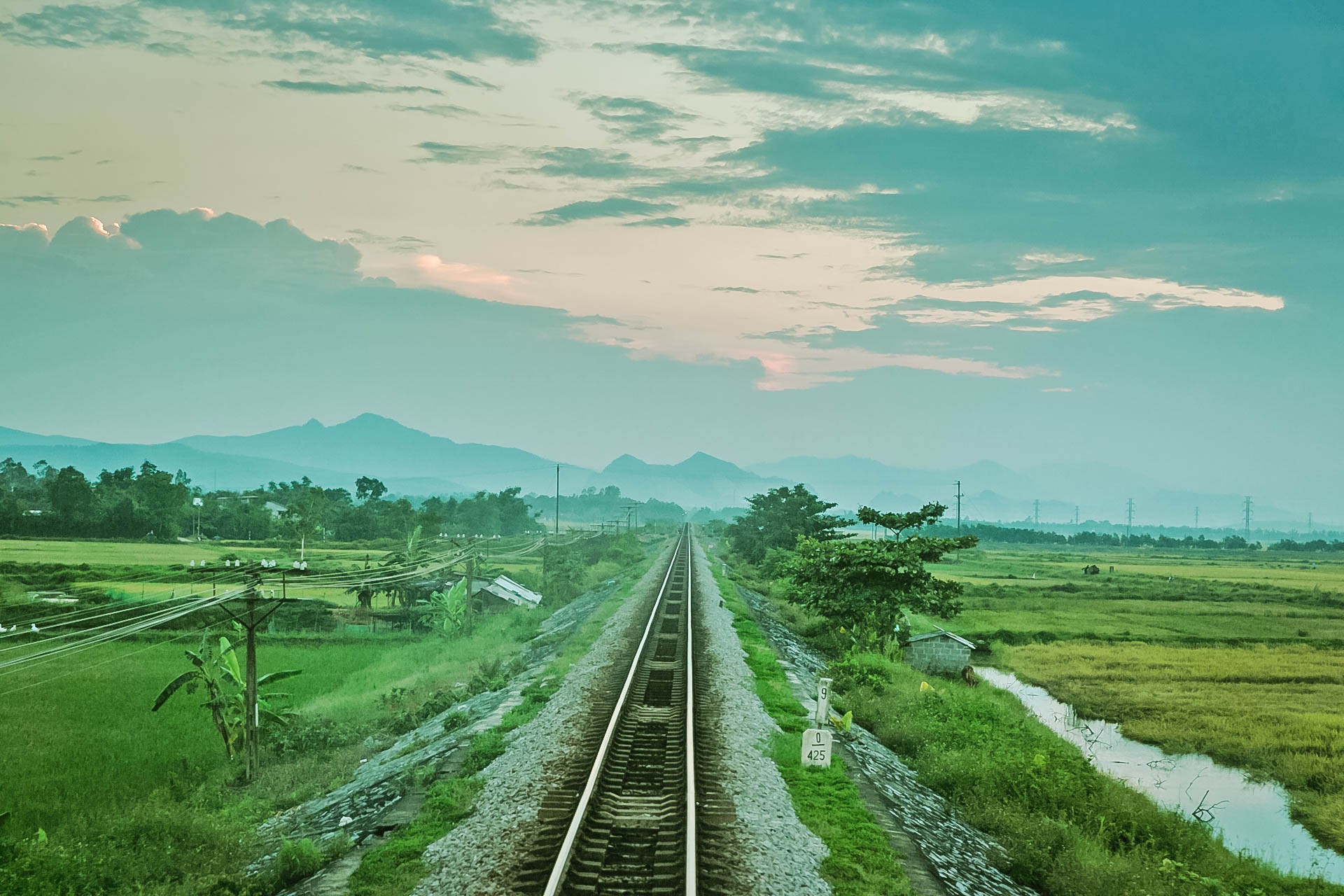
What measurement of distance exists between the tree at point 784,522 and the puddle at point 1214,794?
17095 mm

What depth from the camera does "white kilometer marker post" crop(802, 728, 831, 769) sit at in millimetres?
14703

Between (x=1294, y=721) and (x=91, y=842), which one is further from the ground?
(x=91, y=842)

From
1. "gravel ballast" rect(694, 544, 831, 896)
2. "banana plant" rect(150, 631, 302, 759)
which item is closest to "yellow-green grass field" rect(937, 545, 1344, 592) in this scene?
"gravel ballast" rect(694, 544, 831, 896)

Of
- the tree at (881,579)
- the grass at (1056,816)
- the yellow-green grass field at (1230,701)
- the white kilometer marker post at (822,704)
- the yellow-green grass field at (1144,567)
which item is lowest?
the yellow-green grass field at (1144,567)

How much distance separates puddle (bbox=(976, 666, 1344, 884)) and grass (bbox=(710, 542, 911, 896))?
823 cm

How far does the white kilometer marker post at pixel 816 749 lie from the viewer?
14703 millimetres

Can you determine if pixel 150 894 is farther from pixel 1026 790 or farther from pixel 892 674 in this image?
pixel 892 674

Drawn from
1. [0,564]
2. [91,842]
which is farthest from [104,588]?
[91,842]

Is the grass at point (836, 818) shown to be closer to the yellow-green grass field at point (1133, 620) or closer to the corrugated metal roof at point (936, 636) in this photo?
the corrugated metal roof at point (936, 636)

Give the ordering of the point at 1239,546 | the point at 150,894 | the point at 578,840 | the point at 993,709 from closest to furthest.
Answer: the point at 150,894 < the point at 578,840 < the point at 993,709 < the point at 1239,546

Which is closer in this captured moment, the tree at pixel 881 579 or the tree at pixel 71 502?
the tree at pixel 881 579

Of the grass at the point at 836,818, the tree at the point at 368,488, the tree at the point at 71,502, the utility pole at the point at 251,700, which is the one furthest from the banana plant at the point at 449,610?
the tree at the point at 368,488

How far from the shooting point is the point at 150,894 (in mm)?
9812

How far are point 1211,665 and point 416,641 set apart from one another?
3512 cm
